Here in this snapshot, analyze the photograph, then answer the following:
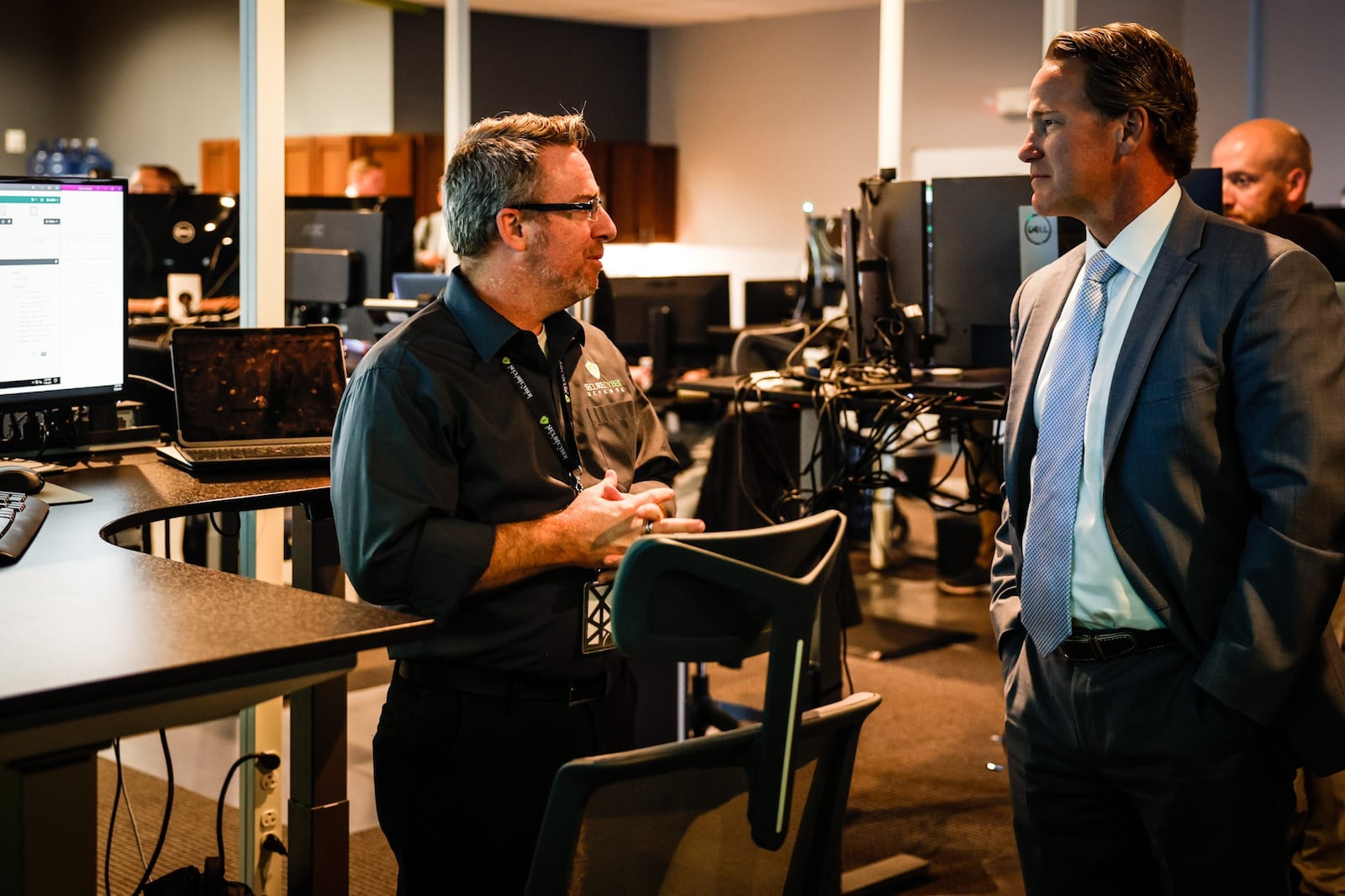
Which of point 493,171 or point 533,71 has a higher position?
point 533,71

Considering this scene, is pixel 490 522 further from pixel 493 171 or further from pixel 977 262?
pixel 977 262

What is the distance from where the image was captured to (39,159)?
10398 mm

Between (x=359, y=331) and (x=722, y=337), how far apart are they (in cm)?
201

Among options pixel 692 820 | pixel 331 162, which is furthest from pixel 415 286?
pixel 331 162

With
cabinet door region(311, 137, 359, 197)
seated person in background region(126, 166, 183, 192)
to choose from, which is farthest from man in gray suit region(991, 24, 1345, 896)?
cabinet door region(311, 137, 359, 197)

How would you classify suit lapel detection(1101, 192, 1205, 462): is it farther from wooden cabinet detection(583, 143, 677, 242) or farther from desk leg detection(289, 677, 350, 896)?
wooden cabinet detection(583, 143, 677, 242)

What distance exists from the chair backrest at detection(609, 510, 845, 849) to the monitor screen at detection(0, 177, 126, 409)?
1457mm

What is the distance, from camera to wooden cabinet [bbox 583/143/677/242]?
1005 cm

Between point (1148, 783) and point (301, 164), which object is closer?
point (1148, 783)

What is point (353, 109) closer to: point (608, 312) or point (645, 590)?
point (608, 312)

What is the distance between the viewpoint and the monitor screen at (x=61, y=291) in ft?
7.00

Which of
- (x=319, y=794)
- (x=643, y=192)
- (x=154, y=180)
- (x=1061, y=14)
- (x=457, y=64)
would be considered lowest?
(x=319, y=794)

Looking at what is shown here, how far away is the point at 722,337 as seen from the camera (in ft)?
19.4

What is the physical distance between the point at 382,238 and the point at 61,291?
2324 mm
